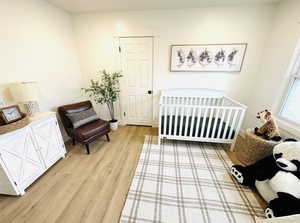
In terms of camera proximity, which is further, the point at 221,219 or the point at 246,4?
the point at 246,4

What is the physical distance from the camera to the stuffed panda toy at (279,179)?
115cm

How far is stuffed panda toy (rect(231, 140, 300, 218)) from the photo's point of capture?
3.78 ft

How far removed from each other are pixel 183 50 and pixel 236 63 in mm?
1083

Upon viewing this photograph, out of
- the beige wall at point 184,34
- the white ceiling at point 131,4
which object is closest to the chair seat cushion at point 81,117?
the beige wall at point 184,34

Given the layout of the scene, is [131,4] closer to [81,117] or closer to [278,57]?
[81,117]

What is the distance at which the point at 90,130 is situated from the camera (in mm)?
2129

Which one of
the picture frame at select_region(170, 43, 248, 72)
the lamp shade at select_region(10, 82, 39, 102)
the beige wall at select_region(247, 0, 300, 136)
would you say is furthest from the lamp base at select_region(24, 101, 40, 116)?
the beige wall at select_region(247, 0, 300, 136)

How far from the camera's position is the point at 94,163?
200cm

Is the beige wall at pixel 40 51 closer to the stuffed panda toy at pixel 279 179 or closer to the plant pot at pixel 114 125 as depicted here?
the plant pot at pixel 114 125

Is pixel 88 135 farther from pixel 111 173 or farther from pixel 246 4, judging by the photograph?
pixel 246 4

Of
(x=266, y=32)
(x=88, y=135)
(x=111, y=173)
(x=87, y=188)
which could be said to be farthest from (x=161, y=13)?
(x=87, y=188)

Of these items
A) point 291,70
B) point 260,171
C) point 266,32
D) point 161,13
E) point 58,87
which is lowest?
point 260,171

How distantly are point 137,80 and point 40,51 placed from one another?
1754 mm

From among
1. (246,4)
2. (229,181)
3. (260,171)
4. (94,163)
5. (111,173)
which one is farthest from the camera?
(246,4)
